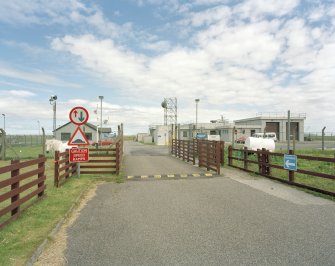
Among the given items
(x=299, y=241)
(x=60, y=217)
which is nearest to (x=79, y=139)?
A: (x=60, y=217)

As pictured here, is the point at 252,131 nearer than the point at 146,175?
No

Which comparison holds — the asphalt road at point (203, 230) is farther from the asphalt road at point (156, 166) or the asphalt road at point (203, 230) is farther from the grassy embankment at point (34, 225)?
the asphalt road at point (156, 166)

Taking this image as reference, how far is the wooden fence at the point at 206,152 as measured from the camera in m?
14.1

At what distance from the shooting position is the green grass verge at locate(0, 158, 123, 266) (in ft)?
14.6

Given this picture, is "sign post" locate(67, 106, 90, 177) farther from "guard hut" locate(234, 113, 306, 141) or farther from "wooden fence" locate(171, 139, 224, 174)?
"guard hut" locate(234, 113, 306, 141)

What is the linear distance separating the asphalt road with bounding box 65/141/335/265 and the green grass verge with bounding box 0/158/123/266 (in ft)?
1.62

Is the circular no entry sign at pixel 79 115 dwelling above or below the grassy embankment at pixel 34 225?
above

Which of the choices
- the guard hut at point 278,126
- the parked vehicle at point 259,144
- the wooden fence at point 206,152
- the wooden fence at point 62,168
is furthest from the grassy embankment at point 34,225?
the guard hut at point 278,126

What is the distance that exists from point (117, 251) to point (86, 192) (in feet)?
17.7

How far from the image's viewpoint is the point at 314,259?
4.26 metres

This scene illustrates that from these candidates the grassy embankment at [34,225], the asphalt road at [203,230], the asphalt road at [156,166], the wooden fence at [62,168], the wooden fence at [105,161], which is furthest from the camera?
the asphalt road at [156,166]

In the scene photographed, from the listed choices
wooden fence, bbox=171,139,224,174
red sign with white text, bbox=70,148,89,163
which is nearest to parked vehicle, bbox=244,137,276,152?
wooden fence, bbox=171,139,224,174

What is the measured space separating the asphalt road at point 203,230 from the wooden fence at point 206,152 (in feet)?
16.0

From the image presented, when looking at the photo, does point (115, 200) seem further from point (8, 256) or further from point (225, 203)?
point (8, 256)
